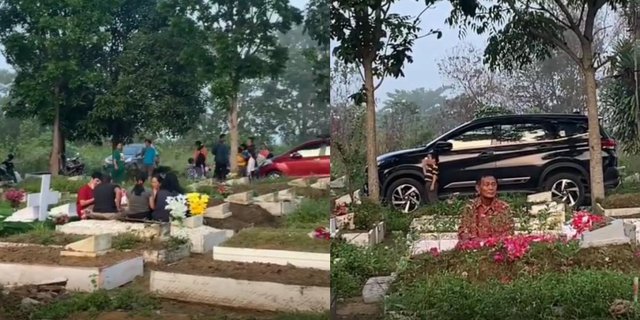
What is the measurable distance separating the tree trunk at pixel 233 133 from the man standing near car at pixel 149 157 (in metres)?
0.29

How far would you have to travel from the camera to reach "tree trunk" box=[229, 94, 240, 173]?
260cm

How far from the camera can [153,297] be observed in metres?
2.72

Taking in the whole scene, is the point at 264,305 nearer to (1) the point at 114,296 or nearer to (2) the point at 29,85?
(1) the point at 114,296

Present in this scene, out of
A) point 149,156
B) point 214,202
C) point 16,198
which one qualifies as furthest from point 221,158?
point 16,198

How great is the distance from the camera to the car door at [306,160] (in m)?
2.58

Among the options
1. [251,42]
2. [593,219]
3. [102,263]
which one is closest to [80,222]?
[102,263]

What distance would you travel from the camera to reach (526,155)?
3.30 m

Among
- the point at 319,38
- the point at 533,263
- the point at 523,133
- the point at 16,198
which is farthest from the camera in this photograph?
the point at 523,133

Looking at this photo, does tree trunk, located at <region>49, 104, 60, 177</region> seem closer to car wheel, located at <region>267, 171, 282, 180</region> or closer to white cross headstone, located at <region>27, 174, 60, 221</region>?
white cross headstone, located at <region>27, 174, 60, 221</region>

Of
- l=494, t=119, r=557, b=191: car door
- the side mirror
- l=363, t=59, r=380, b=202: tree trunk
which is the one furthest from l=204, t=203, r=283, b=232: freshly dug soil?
l=494, t=119, r=557, b=191: car door

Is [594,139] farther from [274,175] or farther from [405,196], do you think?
[274,175]

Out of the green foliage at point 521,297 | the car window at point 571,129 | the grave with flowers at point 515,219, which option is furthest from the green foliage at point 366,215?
the car window at point 571,129

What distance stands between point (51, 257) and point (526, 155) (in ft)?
6.69

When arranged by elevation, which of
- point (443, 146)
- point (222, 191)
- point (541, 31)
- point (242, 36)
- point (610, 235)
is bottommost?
point (610, 235)
